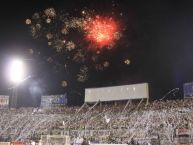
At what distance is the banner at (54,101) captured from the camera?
53594mm

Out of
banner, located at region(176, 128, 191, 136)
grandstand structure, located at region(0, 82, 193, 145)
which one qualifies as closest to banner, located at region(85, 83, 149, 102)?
grandstand structure, located at region(0, 82, 193, 145)

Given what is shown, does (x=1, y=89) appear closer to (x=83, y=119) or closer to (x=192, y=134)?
(x=83, y=119)

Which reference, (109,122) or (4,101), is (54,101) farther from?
(109,122)

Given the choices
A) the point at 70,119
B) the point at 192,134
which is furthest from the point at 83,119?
the point at 192,134

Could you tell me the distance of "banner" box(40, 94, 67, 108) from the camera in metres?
53.6

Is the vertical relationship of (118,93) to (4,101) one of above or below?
below

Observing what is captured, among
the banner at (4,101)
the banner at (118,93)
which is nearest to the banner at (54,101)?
the banner at (118,93)

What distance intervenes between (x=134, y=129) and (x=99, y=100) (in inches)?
465

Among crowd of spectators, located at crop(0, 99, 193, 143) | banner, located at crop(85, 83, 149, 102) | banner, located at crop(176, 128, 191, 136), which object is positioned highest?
banner, located at crop(85, 83, 149, 102)

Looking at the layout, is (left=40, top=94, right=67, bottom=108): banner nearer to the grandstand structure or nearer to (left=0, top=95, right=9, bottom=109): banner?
the grandstand structure

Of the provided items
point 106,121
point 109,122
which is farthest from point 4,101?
point 109,122

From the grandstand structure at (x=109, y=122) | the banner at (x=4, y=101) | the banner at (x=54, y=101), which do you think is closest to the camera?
the grandstand structure at (x=109, y=122)

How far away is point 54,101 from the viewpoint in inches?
2127

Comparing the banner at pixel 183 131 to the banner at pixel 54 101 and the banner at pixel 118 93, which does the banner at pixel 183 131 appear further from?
the banner at pixel 54 101
